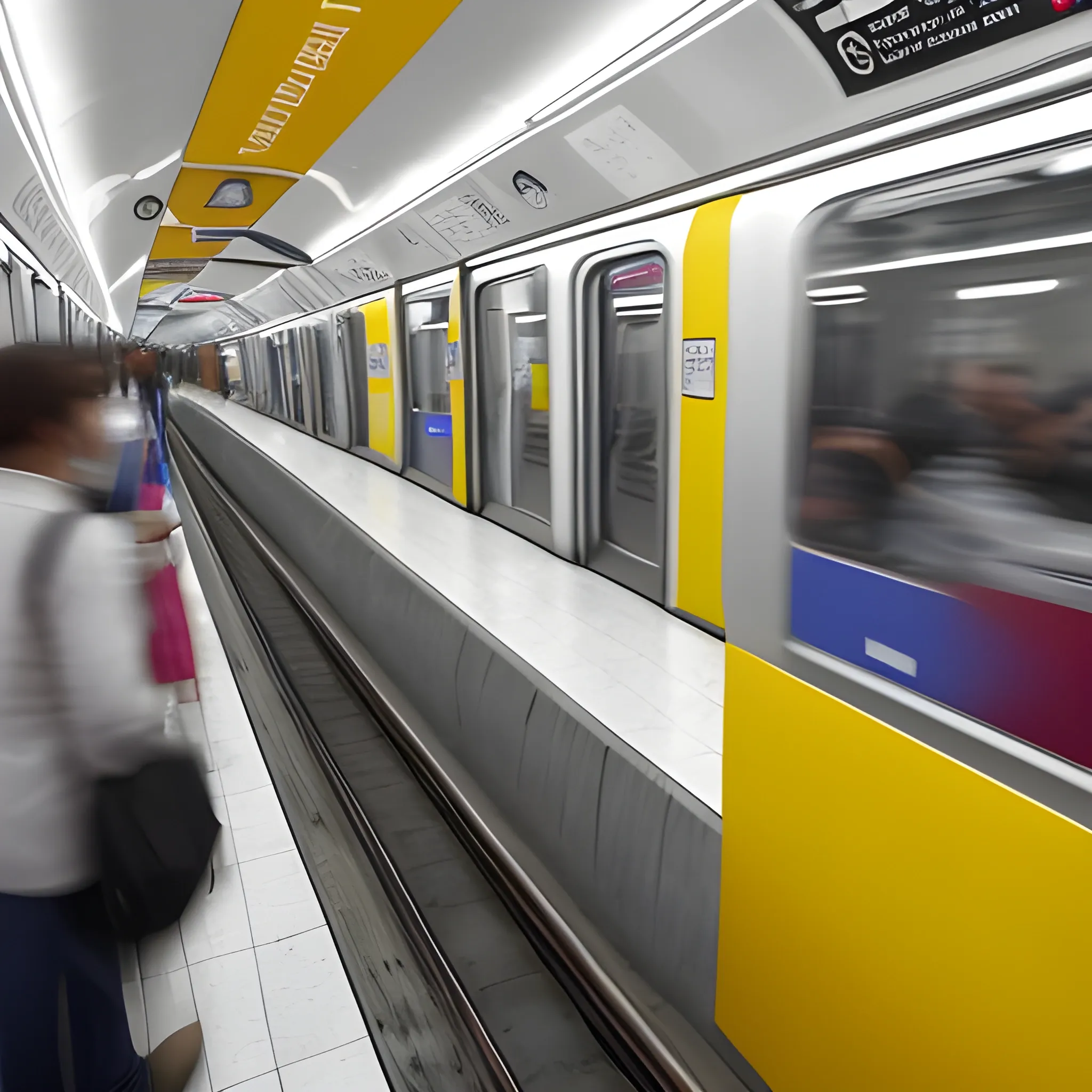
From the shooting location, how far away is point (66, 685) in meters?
1.30

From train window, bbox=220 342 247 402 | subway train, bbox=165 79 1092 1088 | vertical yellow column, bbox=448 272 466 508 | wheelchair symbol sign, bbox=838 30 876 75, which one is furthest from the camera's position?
train window, bbox=220 342 247 402

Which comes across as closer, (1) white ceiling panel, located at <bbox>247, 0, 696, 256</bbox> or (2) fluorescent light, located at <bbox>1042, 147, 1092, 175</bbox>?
(2) fluorescent light, located at <bbox>1042, 147, 1092, 175</bbox>

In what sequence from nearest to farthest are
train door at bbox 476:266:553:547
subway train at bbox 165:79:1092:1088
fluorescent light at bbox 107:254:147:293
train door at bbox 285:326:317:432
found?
subway train at bbox 165:79:1092:1088
train door at bbox 476:266:553:547
fluorescent light at bbox 107:254:147:293
train door at bbox 285:326:317:432

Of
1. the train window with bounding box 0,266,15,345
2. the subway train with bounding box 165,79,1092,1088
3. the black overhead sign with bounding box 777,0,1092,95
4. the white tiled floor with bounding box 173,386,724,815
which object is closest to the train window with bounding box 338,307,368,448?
the white tiled floor with bounding box 173,386,724,815

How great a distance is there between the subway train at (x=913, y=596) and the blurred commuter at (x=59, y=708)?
4.44 ft

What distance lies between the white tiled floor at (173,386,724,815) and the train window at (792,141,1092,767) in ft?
3.98

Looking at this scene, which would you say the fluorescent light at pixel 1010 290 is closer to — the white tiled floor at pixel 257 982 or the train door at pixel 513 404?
the white tiled floor at pixel 257 982

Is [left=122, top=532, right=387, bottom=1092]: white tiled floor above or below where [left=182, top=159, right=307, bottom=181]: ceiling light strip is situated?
below

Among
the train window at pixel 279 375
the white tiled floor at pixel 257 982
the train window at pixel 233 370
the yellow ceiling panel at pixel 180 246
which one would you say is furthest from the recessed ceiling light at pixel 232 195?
the train window at pixel 233 370

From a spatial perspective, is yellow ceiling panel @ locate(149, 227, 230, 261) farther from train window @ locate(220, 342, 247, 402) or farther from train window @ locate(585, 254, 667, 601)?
train window @ locate(220, 342, 247, 402)

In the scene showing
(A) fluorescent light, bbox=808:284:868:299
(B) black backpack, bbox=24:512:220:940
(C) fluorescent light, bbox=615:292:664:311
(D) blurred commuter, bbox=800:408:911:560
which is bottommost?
(B) black backpack, bbox=24:512:220:940

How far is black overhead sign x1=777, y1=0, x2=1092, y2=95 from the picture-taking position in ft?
6.56

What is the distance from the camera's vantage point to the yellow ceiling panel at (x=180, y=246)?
8116mm

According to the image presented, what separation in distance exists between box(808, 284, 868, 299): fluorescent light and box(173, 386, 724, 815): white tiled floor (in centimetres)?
158
